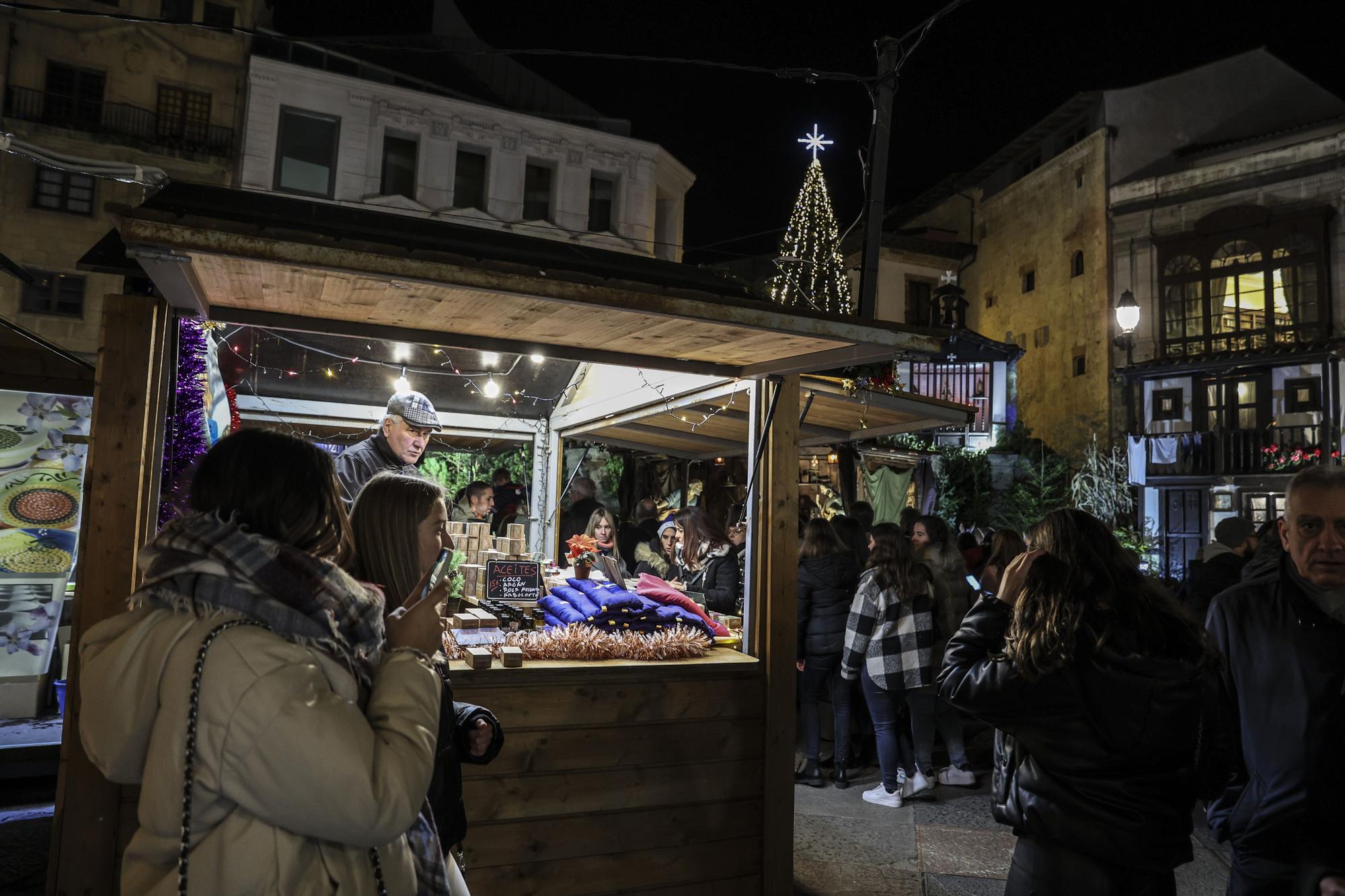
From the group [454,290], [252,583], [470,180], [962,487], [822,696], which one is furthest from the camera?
[962,487]

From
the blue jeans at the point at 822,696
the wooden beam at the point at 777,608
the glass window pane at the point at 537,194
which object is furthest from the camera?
the glass window pane at the point at 537,194

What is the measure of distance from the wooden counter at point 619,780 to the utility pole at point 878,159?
14.6 ft

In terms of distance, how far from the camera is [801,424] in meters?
9.30

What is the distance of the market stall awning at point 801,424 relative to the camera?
7512 millimetres

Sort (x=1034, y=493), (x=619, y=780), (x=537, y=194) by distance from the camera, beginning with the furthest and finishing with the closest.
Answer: (x=1034, y=493) → (x=537, y=194) → (x=619, y=780)

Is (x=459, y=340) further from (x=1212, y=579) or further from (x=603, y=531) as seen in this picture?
(x=1212, y=579)

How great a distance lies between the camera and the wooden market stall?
10.3 feet

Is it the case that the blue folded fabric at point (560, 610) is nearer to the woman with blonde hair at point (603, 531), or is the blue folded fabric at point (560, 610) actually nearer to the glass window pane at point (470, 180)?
the woman with blonde hair at point (603, 531)

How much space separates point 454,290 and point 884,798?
5216 mm

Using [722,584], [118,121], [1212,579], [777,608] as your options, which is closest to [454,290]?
[777,608]

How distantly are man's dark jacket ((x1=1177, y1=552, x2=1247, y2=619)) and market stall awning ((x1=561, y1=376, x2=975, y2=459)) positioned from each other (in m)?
2.84

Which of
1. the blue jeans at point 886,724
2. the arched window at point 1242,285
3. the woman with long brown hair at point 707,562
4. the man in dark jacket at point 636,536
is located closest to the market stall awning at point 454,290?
the woman with long brown hair at point 707,562

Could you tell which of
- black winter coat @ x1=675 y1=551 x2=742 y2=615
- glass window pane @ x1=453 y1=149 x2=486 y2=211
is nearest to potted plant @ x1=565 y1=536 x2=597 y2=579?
black winter coat @ x1=675 y1=551 x2=742 y2=615

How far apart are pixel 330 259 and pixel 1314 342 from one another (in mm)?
28293
